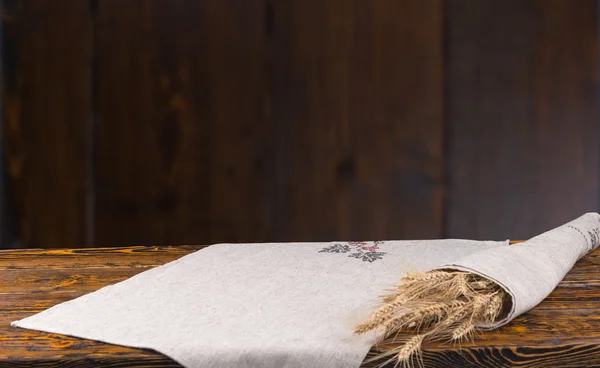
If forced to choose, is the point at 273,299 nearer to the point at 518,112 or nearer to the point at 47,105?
the point at 47,105

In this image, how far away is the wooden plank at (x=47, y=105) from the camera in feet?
6.26

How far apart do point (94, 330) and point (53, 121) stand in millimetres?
1521

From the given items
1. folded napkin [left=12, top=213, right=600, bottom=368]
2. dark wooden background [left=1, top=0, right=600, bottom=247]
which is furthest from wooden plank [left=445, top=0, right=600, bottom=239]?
folded napkin [left=12, top=213, right=600, bottom=368]

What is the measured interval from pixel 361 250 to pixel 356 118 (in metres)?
1.10

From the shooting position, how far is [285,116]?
1973mm

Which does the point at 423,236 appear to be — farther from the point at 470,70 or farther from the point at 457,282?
the point at 457,282

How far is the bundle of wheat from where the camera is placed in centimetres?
53

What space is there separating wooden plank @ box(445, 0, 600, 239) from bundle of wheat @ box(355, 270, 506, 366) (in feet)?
4.83

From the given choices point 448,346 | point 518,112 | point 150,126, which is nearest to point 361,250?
point 448,346

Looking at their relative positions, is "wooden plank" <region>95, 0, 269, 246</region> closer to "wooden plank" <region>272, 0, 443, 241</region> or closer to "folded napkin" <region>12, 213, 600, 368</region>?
"wooden plank" <region>272, 0, 443, 241</region>

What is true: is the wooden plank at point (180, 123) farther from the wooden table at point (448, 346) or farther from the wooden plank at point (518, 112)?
the wooden table at point (448, 346)

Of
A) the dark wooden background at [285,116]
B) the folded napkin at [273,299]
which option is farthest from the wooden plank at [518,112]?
the folded napkin at [273,299]

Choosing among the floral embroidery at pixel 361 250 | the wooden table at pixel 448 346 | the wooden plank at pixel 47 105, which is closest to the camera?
the wooden table at pixel 448 346

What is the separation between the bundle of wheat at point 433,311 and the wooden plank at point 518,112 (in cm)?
147
